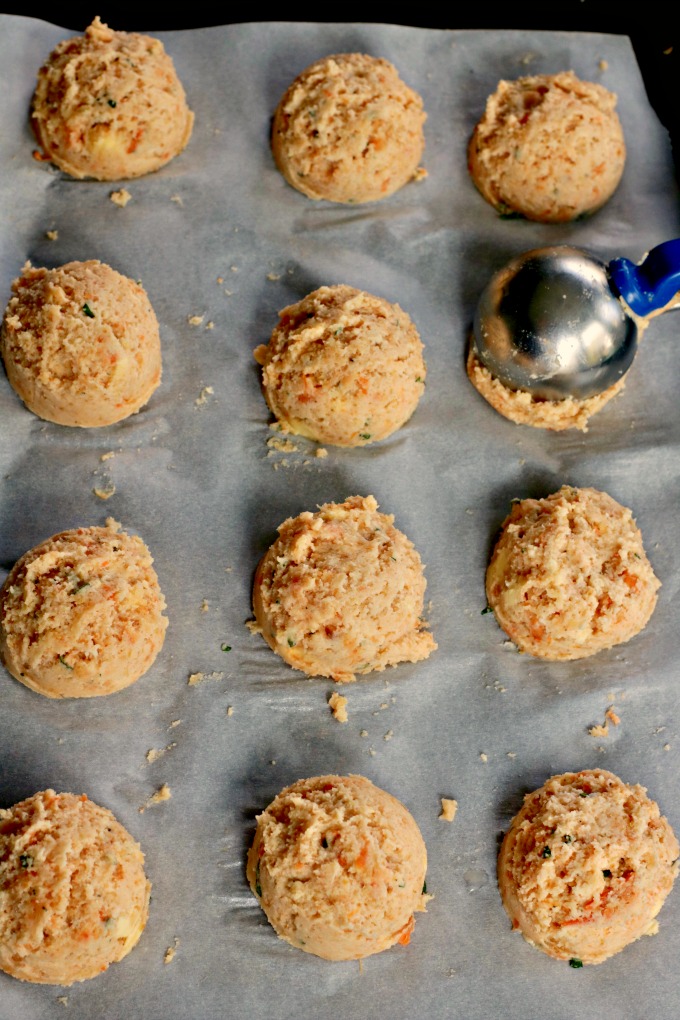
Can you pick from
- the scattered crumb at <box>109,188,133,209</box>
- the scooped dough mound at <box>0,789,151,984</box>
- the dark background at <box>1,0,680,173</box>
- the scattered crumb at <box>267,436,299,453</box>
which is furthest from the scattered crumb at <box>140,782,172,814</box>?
the dark background at <box>1,0,680,173</box>

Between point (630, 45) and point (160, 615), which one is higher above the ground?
point (630, 45)

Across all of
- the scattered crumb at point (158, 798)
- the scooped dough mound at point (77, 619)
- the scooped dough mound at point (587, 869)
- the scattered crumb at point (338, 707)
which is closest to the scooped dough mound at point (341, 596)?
the scattered crumb at point (338, 707)

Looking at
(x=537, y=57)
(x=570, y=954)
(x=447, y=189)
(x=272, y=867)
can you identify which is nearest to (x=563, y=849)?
(x=570, y=954)

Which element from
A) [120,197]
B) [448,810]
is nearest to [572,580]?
[448,810]

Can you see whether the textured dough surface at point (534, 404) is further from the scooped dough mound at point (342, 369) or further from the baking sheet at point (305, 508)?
the scooped dough mound at point (342, 369)

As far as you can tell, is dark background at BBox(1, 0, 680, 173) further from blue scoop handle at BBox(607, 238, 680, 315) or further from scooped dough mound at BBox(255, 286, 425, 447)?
scooped dough mound at BBox(255, 286, 425, 447)

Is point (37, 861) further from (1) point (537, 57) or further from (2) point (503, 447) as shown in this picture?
(1) point (537, 57)

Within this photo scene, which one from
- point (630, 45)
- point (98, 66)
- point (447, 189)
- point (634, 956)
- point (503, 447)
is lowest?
point (634, 956)
